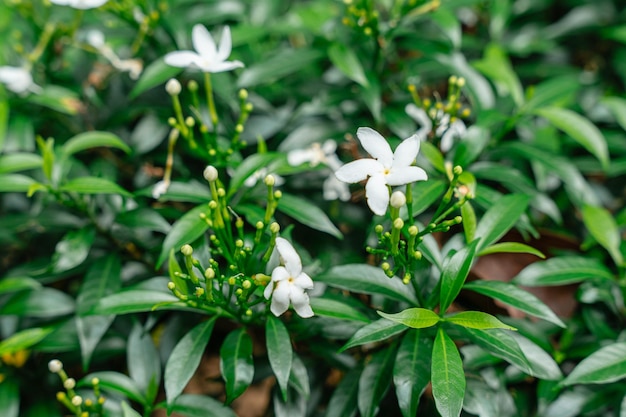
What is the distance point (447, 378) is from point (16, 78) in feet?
4.98

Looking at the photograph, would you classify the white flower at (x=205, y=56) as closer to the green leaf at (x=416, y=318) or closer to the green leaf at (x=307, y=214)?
the green leaf at (x=307, y=214)

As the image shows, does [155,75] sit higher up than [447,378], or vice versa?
[155,75]

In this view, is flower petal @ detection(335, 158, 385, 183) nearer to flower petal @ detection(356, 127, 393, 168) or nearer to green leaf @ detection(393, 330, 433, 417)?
flower petal @ detection(356, 127, 393, 168)

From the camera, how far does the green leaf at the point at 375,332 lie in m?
1.21

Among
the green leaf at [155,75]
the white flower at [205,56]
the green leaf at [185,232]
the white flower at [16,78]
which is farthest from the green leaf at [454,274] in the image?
the white flower at [16,78]

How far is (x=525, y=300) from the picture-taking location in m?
1.29

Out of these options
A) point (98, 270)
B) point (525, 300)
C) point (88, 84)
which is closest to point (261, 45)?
point (88, 84)

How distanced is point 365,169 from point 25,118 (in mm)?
1244

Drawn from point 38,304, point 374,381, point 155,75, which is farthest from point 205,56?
point 374,381

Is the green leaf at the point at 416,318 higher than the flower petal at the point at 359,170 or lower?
lower

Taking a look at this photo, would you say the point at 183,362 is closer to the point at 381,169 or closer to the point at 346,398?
the point at 346,398

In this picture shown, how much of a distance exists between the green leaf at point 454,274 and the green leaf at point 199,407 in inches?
22.3

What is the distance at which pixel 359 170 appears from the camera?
1216 mm

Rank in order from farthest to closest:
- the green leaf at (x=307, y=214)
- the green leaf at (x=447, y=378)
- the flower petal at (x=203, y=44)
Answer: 1. the flower petal at (x=203, y=44)
2. the green leaf at (x=307, y=214)
3. the green leaf at (x=447, y=378)
